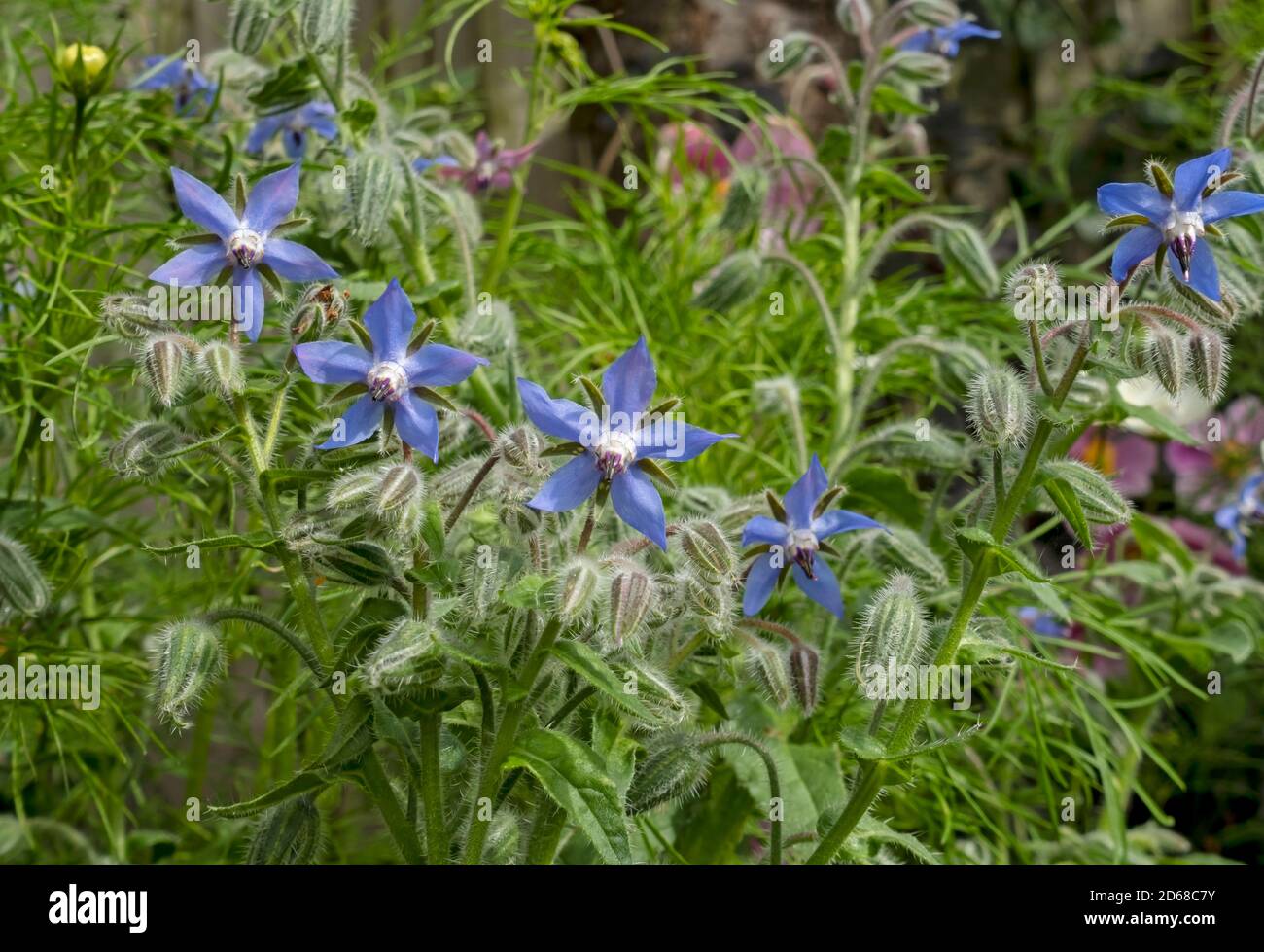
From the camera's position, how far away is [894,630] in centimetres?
73

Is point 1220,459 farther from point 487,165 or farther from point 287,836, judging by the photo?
point 287,836

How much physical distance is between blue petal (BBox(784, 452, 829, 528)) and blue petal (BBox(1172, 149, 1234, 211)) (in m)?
0.21

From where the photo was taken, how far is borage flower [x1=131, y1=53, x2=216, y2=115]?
110 centimetres

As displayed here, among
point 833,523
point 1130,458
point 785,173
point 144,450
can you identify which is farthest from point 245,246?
point 1130,458

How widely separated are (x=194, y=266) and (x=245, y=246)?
0.03 metres

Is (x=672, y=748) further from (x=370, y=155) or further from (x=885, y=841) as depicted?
(x=370, y=155)

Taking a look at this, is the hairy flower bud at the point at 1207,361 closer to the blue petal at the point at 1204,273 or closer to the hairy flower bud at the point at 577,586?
the blue petal at the point at 1204,273

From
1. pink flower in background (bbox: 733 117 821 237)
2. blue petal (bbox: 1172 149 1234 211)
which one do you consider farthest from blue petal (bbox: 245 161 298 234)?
pink flower in background (bbox: 733 117 821 237)

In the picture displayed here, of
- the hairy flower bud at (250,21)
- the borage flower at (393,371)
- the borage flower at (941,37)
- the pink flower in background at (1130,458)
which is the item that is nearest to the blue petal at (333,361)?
the borage flower at (393,371)

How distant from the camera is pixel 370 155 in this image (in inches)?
33.8

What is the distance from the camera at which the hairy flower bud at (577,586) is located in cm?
63

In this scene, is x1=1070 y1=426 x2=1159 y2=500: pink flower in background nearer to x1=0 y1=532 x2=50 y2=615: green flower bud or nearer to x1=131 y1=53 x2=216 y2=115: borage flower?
x1=131 y1=53 x2=216 y2=115: borage flower

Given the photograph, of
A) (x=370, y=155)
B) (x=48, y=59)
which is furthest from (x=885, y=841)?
(x=48, y=59)
